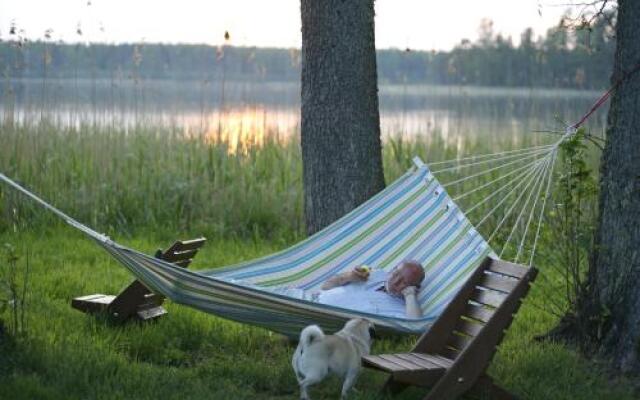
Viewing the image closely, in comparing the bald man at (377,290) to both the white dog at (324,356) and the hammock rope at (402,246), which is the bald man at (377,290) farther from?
the white dog at (324,356)

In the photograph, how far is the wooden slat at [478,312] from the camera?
3.22 meters

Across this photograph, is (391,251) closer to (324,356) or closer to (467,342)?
(467,342)

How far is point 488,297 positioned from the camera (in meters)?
3.25

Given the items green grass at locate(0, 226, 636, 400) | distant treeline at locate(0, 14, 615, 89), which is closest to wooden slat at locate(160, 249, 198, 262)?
green grass at locate(0, 226, 636, 400)

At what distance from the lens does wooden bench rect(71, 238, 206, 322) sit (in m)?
3.89

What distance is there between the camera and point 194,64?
8578mm

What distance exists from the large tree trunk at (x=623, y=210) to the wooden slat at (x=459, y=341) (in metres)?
0.62

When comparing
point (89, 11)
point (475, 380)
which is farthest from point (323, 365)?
point (89, 11)

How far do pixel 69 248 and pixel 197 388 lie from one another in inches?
98.6

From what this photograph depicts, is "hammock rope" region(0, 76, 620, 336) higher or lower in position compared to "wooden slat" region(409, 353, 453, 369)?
higher

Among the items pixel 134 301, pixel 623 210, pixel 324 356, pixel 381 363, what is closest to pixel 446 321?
pixel 381 363

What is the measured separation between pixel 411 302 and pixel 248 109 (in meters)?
3.62

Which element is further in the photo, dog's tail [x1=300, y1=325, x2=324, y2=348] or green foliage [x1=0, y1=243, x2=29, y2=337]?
green foliage [x1=0, y1=243, x2=29, y2=337]

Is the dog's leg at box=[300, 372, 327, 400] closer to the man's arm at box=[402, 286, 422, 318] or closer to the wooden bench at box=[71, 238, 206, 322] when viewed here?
the man's arm at box=[402, 286, 422, 318]
